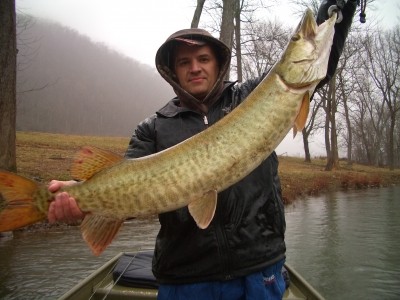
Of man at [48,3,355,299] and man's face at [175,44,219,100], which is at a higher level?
man's face at [175,44,219,100]

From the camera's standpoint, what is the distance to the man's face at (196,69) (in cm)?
263

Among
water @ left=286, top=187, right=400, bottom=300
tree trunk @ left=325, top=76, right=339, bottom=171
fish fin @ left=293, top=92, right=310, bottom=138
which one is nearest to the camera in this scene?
fish fin @ left=293, top=92, right=310, bottom=138

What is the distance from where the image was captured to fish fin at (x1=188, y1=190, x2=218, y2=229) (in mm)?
2031

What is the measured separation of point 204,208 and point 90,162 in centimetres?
85

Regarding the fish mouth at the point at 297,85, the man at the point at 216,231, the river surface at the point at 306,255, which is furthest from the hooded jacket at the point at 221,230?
the river surface at the point at 306,255

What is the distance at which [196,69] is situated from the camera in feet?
8.66

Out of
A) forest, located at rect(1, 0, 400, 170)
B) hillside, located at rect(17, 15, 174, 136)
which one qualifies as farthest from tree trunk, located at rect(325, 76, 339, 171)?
hillside, located at rect(17, 15, 174, 136)

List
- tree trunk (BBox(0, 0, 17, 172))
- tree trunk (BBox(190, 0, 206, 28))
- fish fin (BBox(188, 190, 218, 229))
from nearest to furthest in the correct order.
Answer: fish fin (BBox(188, 190, 218, 229))
tree trunk (BBox(0, 0, 17, 172))
tree trunk (BBox(190, 0, 206, 28))

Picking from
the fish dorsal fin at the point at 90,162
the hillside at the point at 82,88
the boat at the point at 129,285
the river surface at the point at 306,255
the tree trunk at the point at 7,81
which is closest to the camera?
the fish dorsal fin at the point at 90,162

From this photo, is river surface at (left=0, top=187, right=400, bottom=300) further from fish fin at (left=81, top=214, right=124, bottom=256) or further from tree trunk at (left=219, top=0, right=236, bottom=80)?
tree trunk at (left=219, top=0, right=236, bottom=80)

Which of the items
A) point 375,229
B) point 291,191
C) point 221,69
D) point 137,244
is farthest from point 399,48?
point 221,69

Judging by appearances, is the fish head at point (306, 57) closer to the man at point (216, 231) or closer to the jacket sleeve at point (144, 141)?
the man at point (216, 231)

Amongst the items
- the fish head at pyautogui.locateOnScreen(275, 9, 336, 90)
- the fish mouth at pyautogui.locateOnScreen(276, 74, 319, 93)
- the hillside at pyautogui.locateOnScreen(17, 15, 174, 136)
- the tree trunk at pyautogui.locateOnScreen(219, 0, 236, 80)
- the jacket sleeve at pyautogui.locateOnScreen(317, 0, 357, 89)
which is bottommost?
the fish mouth at pyautogui.locateOnScreen(276, 74, 319, 93)

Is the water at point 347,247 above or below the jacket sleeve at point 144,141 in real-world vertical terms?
below
